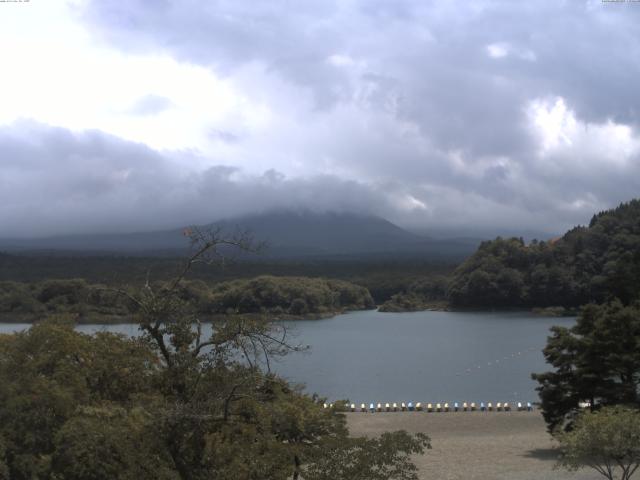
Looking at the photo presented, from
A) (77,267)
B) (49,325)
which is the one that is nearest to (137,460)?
(49,325)

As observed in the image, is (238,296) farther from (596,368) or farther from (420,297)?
(596,368)

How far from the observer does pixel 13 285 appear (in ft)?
245

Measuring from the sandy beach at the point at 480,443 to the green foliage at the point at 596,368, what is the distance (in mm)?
1348

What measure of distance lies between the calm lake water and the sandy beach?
12.3 ft

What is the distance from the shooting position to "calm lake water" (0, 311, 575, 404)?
3344cm

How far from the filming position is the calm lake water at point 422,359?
33.4m

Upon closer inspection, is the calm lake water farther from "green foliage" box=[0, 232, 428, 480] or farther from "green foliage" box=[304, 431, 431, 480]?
"green foliage" box=[304, 431, 431, 480]

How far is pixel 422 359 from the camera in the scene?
44.6m

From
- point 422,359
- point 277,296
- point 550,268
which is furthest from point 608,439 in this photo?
point 550,268

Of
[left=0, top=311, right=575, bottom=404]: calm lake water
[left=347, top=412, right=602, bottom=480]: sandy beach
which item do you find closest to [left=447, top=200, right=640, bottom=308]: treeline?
[left=0, top=311, right=575, bottom=404]: calm lake water

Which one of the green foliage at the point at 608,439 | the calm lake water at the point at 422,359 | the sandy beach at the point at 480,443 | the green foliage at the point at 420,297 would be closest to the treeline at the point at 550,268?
the green foliage at the point at 420,297

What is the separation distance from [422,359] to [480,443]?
23.4 m

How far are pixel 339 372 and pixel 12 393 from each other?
29948mm

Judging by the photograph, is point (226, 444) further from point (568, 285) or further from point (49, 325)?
point (568, 285)
